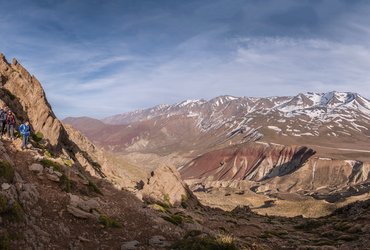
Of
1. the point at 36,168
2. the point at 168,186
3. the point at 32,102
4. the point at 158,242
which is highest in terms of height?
the point at 32,102

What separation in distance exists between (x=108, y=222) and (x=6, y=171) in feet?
21.4

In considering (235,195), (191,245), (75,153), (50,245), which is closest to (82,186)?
(50,245)

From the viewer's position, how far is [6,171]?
2059cm

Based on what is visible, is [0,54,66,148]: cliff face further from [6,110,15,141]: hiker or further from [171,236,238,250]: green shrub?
[171,236,238,250]: green shrub

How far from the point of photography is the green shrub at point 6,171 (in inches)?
802

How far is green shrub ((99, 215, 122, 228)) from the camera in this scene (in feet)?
74.8

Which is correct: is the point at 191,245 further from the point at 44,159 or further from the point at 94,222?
the point at 44,159

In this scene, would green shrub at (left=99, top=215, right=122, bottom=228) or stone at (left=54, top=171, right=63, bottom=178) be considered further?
stone at (left=54, top=171, right=63, bottom=178)

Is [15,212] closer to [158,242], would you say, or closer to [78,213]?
[78,213]

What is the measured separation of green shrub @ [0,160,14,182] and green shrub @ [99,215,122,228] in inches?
223

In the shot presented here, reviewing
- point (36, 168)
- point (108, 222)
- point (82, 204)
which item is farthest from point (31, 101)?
point (108, 222)

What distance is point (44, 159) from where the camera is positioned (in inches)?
1043

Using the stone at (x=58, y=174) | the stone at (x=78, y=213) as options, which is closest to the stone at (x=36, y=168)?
the stone at (x=58, y=174)

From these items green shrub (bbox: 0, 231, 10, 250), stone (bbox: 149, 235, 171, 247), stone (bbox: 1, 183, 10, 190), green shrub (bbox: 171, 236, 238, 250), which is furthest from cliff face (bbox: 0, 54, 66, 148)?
green shrub (bbox: 171, 236, 238, 250)
